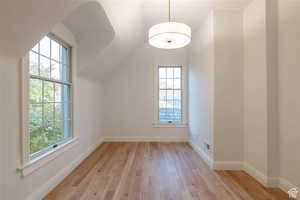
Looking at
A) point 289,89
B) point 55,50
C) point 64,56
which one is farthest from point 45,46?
point 289,89

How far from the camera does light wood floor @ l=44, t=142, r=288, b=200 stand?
2.02 meters

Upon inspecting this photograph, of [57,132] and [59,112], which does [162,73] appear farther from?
[57,132]

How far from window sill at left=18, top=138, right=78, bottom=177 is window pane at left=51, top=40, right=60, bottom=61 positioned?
1375mm

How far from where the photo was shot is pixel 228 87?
2.77 m

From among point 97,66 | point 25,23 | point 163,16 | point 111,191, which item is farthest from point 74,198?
point 163,16

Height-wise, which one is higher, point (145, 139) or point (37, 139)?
point (37, 139)

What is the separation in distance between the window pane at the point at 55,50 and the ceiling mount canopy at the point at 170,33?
5.03 feet

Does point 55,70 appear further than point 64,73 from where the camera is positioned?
No

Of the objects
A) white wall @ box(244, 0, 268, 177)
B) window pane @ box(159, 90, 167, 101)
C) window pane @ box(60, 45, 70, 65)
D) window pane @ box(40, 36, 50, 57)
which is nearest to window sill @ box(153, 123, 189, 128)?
window pane @ box(159, 90, 167, 101)

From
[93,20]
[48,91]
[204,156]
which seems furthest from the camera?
[204,156]

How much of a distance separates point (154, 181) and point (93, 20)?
8.53 ft

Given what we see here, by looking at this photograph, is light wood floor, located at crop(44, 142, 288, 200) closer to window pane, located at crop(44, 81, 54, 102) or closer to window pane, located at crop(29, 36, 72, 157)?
window pane, located at crop(29, 36, 72, 157)

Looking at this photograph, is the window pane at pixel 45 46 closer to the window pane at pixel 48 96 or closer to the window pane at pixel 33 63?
the window pane at pixel 48 96

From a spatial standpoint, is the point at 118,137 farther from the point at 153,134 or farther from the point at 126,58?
the point at 126,58
